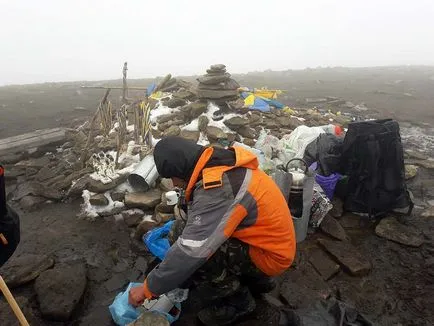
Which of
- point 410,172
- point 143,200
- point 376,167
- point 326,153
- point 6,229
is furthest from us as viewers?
point 410,172

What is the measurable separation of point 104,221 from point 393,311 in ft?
14.7

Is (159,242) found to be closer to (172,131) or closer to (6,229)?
(6,229)

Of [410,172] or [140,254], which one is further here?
[410,172]

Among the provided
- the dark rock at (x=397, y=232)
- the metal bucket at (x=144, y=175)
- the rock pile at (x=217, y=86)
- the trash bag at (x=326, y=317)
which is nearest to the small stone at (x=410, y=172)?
the dark rock at (x=397, y=232)

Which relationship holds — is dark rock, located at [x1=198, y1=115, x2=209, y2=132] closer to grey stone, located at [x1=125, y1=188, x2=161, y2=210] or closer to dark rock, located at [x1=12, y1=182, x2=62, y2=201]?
grey stone, located at [x1=125, y1=188, x2=161, y2=210]

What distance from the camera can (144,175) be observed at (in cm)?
598

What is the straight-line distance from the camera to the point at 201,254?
257cm

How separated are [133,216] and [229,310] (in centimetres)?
276

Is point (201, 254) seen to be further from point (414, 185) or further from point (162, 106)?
point (162, 106)

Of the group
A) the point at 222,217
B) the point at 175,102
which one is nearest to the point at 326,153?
the point at 222,217

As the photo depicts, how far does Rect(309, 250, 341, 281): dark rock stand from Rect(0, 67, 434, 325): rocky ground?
14 millimetres

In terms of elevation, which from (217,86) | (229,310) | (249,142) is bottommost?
(229,310)

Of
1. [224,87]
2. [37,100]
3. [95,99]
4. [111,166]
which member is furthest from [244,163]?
[37,100]

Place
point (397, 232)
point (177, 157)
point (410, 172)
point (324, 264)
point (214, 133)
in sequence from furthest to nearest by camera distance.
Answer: point (214, 133), point (410, 172), point (397, 232), point (324, 264), point (177, 157)
